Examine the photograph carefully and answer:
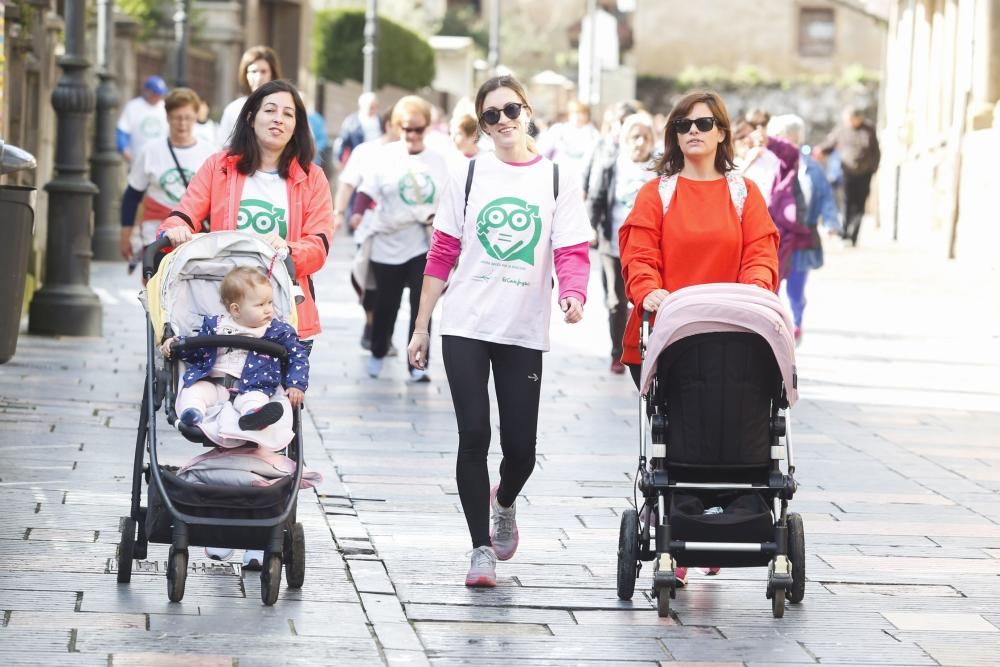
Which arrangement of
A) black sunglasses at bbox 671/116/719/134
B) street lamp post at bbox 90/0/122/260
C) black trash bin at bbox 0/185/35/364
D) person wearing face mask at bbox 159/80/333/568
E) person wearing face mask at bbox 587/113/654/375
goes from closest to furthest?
1. black sunglasses at bbox 671/116/719/134
2. person wearing face mask at bbox 159/80/333/568
3. black trash bin at bbox 0/185/35/364
4. person wearing face mask at bbox 587/113/654/375
5. street lamp post at bbox 90/0/122/260

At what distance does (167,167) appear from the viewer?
12.0 metres

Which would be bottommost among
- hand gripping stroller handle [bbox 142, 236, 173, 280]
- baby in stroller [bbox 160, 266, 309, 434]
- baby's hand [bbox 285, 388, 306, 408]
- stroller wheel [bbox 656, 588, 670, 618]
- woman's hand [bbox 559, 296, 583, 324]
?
stroller wheel [bbox 656, 588, 670, 618]

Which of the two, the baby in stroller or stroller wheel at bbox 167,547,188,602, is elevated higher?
the baby in stroller

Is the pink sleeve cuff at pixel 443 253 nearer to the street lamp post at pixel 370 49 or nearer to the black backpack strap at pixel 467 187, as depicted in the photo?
the black backpack strap at pixel 467 187

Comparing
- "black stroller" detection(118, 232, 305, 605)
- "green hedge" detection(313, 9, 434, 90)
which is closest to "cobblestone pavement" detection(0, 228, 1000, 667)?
"black stroller" detection(118, 232, 305, 605)

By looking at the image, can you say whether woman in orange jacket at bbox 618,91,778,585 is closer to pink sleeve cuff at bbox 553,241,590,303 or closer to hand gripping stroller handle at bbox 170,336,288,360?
pink sleeve cuff at bbox 553,241,590,303

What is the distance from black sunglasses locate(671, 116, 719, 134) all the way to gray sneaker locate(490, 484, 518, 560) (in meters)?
1.42

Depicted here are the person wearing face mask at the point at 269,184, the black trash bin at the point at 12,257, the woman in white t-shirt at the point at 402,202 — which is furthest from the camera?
the woman in white t-shirt at the point at 402,202

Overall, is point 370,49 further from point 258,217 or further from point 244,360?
point 244,360

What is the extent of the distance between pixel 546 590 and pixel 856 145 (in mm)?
25410

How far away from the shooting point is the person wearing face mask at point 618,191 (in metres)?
12.8

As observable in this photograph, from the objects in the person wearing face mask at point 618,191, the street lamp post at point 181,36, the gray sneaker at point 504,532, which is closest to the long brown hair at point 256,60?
the person wearing face mask at point 618,191

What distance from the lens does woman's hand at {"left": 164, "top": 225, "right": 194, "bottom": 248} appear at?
6770 millimetres

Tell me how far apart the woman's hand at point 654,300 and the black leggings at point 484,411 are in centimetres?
47
